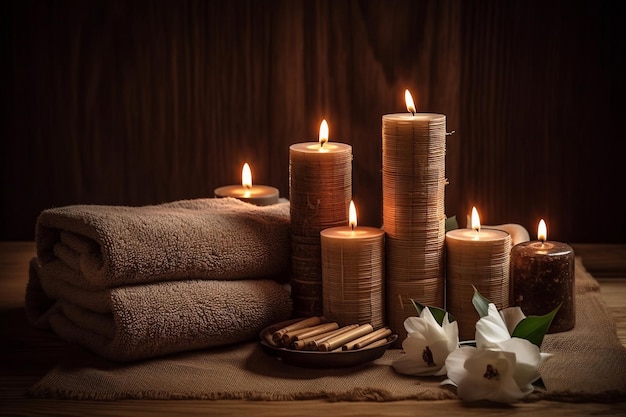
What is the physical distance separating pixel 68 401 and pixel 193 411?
0.45 feet

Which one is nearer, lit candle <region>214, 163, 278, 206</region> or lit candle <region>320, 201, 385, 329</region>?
lit candle <region>320, 201, 385, 329</region>

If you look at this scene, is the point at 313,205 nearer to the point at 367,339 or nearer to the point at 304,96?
the point at 367,339

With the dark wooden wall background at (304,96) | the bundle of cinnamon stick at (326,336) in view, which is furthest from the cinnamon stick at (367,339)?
the dark wooden wall background at (304,96)

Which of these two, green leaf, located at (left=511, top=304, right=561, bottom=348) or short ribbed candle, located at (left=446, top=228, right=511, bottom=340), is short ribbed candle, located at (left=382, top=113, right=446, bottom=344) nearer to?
short ribbed candle, located at (left=446, top=228, right=511, bottom=340)

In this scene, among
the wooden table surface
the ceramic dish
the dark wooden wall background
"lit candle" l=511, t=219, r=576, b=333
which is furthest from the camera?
the dark wooden wall background

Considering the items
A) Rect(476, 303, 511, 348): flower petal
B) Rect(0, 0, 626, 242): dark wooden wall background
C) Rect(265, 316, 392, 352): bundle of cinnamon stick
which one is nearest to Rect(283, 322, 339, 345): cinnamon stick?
Rect(265, 316, 392, 352): bundle of cinnamon stick

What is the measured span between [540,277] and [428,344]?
21 centimetres

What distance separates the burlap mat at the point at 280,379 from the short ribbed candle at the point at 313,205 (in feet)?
0.37

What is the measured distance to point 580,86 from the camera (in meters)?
1.65

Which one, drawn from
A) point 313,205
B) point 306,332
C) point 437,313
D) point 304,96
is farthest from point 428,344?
point 304,96

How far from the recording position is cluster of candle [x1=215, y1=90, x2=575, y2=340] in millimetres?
1166

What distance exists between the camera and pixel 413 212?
1.17 metres

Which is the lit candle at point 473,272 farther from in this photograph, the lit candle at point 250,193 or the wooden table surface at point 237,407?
the lit candle at point 250,193

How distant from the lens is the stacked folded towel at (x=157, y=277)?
111 cm
